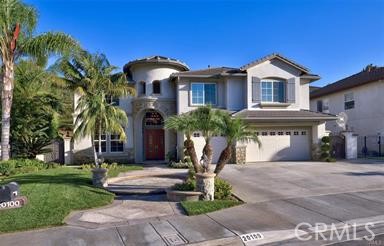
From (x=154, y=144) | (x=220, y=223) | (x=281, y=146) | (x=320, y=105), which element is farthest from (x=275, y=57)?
(x=220, y=223)

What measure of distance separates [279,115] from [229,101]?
141 inches

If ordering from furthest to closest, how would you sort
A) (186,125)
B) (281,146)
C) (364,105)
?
(364,105)
(281,146)
(186,125)

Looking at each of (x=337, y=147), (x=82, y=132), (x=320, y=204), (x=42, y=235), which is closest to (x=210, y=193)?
(x=320, y=204)

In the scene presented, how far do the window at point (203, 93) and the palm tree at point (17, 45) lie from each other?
8.28 metres

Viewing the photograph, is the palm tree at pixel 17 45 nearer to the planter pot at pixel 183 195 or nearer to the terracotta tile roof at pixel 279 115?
the planter pot at pixel 183 195

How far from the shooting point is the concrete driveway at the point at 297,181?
9.93 metres

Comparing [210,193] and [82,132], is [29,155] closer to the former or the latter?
[82,132]

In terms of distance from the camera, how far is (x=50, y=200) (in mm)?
8789

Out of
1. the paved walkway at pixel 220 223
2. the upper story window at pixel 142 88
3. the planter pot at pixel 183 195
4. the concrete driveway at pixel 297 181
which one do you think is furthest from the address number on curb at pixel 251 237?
the upper story window at pixel 142 88

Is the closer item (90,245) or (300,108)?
(90,245)

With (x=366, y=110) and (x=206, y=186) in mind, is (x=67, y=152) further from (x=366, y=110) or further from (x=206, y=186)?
(x=366, y=110)

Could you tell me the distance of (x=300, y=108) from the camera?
2058cm

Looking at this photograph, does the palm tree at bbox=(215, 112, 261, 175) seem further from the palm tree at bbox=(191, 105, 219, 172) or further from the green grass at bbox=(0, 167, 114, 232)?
the green grass at bbox=(0, 167, 114, 232)

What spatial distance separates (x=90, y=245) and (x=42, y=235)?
1.46 meters
